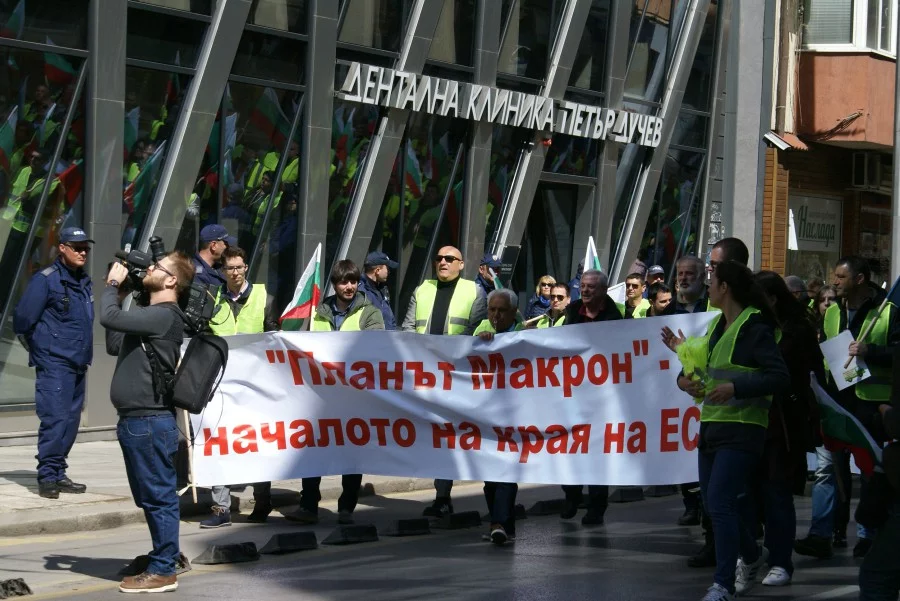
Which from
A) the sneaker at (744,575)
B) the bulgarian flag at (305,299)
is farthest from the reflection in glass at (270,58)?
the sneaker at (744,575)

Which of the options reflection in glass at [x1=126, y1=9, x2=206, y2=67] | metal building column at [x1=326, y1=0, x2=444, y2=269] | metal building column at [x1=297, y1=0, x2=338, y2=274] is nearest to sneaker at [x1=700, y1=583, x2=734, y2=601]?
reflection in glass at [x1=126, y1=9, x2=206, y2=67]

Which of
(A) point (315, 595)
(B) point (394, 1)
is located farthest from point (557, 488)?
(B) point (394, 1)

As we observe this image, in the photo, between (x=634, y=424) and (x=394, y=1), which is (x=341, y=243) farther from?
(x=634, y=424)

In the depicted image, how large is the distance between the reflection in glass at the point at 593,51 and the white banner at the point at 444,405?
48.8 feet

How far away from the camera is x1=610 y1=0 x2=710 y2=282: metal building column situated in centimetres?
2702

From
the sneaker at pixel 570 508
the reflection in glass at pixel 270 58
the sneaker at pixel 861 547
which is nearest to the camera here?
the sneaker at pixel 861 547

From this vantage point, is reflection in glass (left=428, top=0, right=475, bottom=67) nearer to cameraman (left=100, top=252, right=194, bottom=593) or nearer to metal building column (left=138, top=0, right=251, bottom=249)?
metal building column (left=138, top=0, right=251, bottom=249)

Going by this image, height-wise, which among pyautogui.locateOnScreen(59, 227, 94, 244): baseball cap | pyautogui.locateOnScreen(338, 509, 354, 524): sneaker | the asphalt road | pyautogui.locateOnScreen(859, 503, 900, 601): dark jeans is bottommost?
the asphalt road

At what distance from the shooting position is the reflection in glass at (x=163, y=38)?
17453 mm

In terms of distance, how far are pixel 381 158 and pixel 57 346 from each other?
9258mm

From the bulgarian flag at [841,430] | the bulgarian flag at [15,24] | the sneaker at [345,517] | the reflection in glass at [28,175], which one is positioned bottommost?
the sneaker at [345,517]

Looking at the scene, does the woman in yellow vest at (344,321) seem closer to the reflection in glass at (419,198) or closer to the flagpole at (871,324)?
the flagpole at (871,324)

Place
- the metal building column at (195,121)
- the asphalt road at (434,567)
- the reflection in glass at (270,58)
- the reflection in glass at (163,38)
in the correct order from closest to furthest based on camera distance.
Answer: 1. the asphalt road at (434,567)
2. the reflection in glass at (163,38)
3. the metal building column at (195,121)
4. the reflection in glass at (270,58)

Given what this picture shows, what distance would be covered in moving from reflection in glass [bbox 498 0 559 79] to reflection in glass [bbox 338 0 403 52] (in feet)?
8.37
